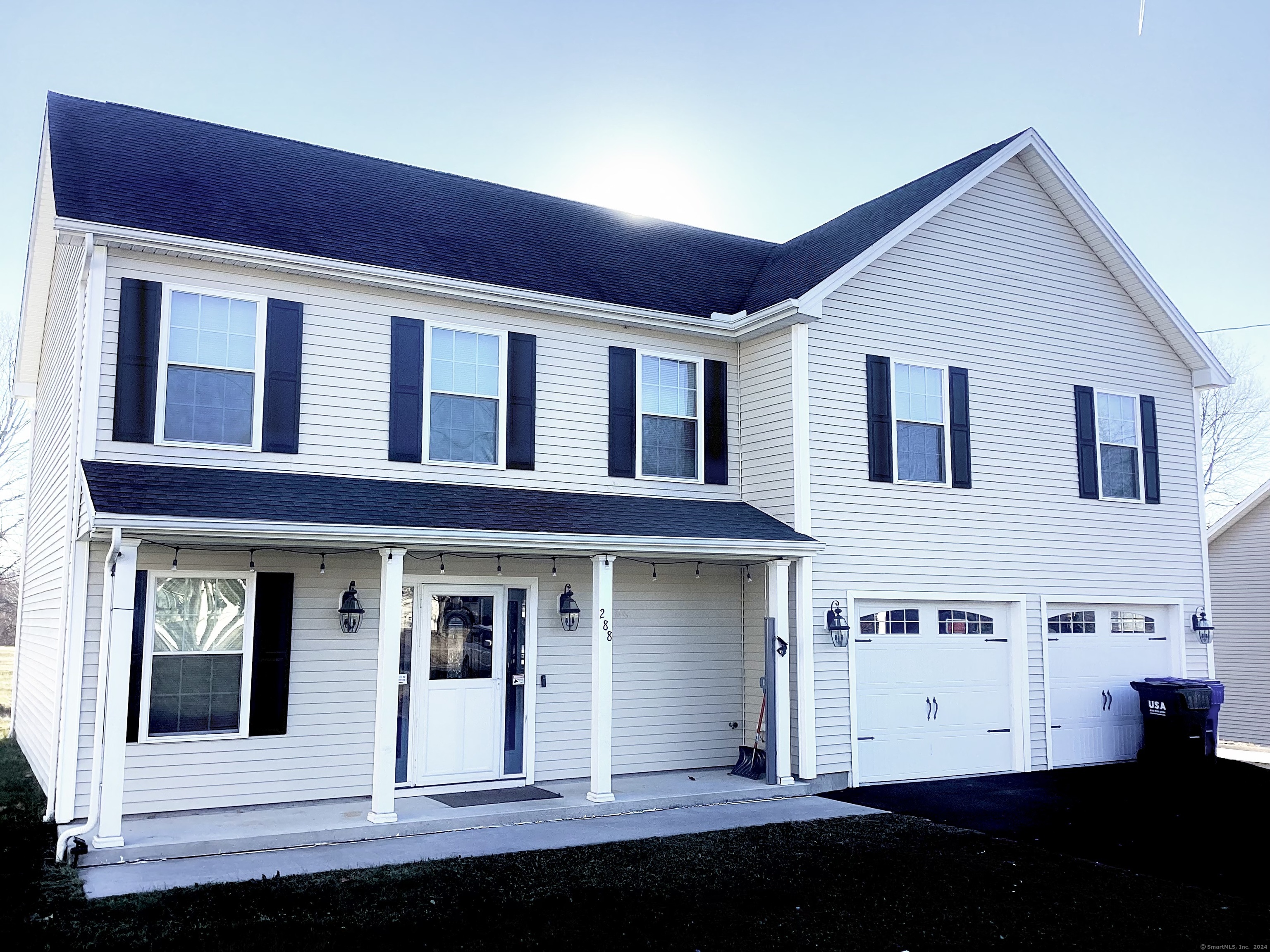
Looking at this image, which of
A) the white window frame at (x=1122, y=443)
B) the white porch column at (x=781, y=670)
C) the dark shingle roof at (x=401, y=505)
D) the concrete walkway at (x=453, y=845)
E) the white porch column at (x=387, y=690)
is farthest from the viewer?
the white window frame at (x=1122, y=443)

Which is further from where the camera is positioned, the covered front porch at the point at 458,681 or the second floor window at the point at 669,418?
the second floor window at the point at 669,418

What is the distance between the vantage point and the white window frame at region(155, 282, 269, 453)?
9.31 meters

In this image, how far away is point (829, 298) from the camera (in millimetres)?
11898

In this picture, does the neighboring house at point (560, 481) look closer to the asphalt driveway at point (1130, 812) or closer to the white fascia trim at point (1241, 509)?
the asphalt driveway at point (1130, 812)

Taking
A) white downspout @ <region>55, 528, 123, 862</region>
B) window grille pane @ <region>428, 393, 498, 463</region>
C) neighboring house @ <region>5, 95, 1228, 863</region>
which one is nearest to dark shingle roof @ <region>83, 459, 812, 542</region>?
neighboring house @ <region>5, 95, 1228, 863</region>

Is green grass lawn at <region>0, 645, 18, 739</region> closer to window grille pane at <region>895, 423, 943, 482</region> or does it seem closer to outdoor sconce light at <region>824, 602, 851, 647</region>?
outdoor sconce light at <region>824, 602, 851, 647</region>

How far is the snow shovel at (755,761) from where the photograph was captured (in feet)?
36.9

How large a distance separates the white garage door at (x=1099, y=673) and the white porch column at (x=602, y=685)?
6238mm

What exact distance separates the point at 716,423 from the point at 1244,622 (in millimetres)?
14794

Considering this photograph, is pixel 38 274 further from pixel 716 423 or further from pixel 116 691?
pixel 716 423

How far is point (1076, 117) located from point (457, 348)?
58.0ft

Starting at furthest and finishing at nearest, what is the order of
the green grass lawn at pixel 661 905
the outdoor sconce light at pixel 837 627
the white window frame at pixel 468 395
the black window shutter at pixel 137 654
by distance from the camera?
the outdoor sconce light at pixel 837 627 → the white window frame at pixel 468 395 → the black window shutter at pixel 137 654 → the green grass lawn at pixel 661 905

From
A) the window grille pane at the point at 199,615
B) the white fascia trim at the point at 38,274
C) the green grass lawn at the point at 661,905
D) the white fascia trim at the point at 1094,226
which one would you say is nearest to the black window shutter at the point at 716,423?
the white fascia trim at the point at 1094,226

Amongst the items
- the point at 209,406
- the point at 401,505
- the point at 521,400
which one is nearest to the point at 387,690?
the point at 401,505
